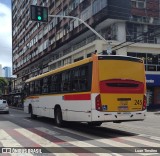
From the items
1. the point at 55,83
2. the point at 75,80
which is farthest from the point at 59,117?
the point at 75,80

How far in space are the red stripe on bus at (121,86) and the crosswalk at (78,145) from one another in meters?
1.85

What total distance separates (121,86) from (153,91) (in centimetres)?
2790

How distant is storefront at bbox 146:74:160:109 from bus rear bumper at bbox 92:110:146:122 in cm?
Result: 2590

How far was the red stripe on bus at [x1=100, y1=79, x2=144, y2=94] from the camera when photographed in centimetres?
1387

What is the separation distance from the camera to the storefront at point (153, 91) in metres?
40.0

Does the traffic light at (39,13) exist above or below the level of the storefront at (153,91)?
above

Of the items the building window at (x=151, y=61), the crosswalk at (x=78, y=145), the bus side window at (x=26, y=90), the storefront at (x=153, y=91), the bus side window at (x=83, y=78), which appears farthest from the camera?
the building window at (x=151, y=61)

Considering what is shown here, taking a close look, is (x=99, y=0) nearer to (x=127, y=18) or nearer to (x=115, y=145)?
(x=127, y=18)

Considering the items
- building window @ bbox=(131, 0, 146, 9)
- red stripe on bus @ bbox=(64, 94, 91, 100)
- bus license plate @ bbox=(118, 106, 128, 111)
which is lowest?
bus license plate @ bbox=(118, 106, 128, 111)

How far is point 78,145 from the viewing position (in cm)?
1124

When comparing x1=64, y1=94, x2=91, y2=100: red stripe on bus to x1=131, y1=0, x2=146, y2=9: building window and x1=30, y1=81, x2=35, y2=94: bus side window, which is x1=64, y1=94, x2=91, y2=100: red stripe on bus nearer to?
x1=30, y1=81, x2=35, y2=94: bus side window

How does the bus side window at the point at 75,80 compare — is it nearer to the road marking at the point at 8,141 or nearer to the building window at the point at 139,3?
the road marking at the point at 8,141

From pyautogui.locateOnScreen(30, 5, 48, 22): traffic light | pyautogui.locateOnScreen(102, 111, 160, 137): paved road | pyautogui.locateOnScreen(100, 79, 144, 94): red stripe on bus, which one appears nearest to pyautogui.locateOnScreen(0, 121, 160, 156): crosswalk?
pyautogui.locateOnScreen(100, 79, 144, 94): red stripe on bus

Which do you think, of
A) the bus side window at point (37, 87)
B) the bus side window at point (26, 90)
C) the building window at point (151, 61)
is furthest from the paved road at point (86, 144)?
the building window at point (151, 61)
